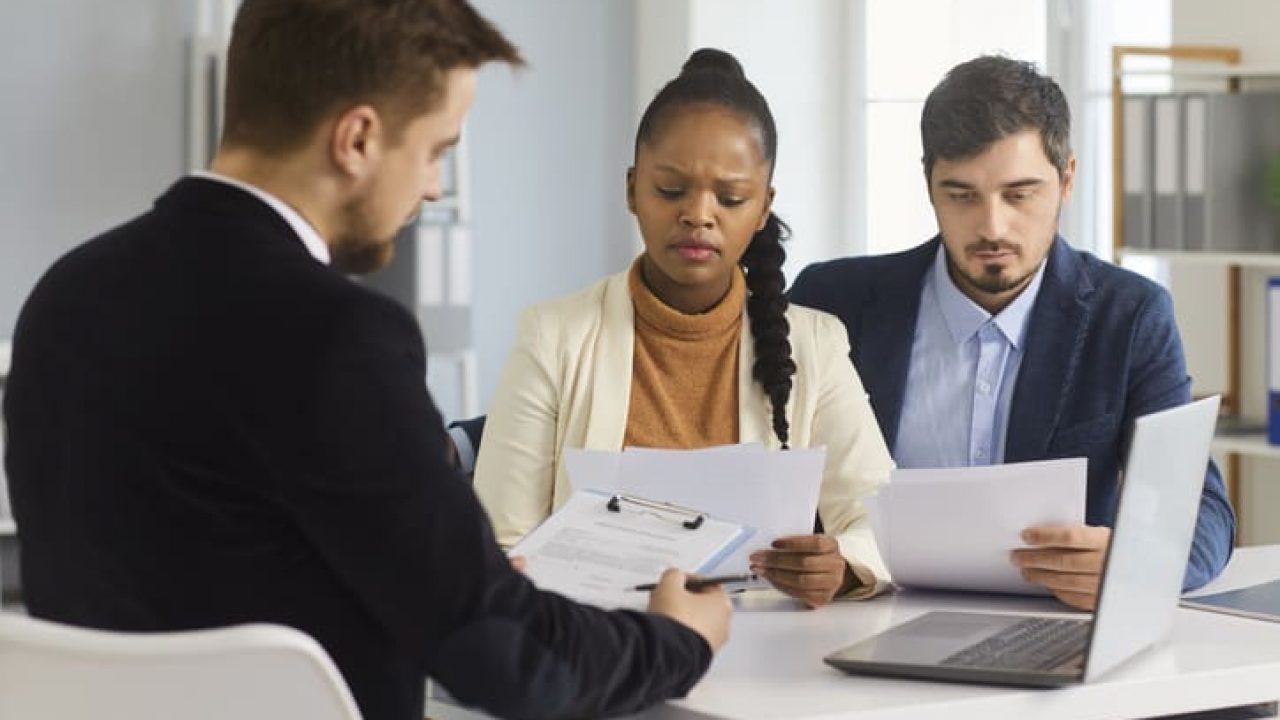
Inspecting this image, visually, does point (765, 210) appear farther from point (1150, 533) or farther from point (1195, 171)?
point (1195, 171)

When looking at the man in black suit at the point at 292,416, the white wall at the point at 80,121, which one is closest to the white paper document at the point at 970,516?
the man in black suit at the point at 292,416

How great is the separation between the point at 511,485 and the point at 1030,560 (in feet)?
1.96

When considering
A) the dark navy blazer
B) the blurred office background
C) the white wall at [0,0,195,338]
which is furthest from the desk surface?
the white wall at [0,0,195,338]

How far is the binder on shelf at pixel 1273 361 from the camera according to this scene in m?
3.88

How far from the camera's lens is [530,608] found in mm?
1467

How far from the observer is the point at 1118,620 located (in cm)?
170

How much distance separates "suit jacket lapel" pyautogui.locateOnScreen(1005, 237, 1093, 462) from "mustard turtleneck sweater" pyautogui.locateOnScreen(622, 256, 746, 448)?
378 mm

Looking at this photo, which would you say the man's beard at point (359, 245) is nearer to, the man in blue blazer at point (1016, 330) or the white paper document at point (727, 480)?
the white paper document at point (727, 480)

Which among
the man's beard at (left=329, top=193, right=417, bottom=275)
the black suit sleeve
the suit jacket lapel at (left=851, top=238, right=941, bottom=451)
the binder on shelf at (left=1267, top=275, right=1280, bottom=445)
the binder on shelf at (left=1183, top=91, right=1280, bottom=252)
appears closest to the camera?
the black suit sleeve

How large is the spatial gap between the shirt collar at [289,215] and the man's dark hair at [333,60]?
4 centimetres

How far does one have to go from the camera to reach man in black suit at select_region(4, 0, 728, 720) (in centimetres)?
139

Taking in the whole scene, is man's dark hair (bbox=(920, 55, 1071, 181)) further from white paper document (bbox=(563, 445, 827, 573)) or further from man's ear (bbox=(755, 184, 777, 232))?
white paper document (bbox=(563, 445, 827, 573))

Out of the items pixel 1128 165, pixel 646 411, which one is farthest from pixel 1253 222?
pixel 646 411

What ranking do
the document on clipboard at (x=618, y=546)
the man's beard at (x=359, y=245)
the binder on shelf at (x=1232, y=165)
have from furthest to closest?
the binder on shelf at (x=1232, y=165), the document on clipboard at (x=618, y=546), the man's beard at (x=359, y=245)
